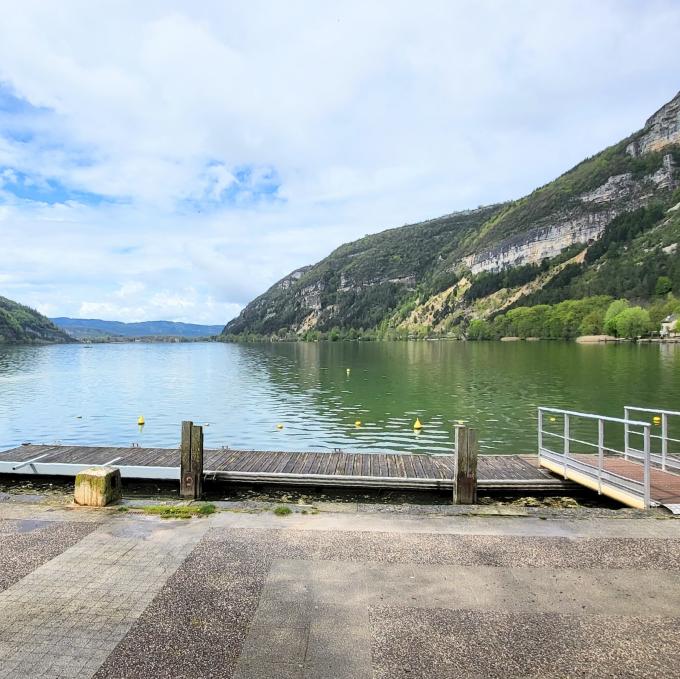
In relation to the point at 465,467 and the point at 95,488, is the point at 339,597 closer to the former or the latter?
the point at 465,467

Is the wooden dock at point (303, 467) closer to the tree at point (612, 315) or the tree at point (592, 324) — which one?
the tree at point (612, 315)

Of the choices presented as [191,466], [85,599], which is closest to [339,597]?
[85,599]

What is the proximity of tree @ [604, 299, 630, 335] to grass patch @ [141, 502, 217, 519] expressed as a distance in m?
162

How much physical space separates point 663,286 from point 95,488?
7813 inches

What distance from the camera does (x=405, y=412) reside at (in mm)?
32219

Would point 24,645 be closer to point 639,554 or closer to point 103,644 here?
point 103,644

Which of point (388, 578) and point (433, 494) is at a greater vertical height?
point (388, 578)

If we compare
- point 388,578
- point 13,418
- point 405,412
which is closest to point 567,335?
point 405,412

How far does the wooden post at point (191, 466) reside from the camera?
39.3 ft

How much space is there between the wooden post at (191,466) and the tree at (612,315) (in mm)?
160186

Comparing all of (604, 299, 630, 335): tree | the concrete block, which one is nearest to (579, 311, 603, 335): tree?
→ (604, 299, 630, 335): tree

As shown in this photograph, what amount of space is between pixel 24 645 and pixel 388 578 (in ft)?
13.1

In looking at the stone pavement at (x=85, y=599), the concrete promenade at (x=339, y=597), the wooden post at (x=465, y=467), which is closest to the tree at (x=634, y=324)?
the wooden post at (x=465, y=467)

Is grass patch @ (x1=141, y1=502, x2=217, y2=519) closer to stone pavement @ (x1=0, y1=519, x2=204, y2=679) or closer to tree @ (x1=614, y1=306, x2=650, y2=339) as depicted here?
stone pavement @ (x1=0, y1=519, x2=204, y2=679)
